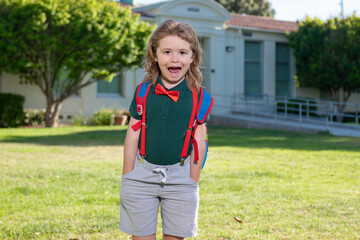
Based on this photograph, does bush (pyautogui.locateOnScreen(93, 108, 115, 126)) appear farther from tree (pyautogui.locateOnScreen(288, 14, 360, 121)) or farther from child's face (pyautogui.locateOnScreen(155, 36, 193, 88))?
child's face (pyautogui.locateOnScreen(155, 36, 193, 88))

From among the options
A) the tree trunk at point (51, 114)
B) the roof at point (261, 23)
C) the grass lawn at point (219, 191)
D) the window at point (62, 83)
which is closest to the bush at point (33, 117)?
the tree trunk at point (51, 114)

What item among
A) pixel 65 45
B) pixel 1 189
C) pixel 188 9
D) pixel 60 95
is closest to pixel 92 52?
pixel 65 45

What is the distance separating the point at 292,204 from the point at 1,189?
348cm

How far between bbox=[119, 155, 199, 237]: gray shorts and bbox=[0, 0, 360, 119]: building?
1571 centimetres

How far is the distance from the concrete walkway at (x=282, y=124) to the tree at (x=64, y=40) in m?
4.41

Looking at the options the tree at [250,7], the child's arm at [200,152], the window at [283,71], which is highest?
the tree at [250,7]

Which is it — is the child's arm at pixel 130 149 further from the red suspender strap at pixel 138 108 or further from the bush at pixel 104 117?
the bush at pixel 104 117

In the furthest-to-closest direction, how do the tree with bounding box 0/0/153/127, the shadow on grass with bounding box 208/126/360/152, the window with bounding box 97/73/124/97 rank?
the window with bounding box 97/73/124/97 → the tree with bounding box 0/0/153/127 → the shadow on grass with bounding box 208/126/360/152

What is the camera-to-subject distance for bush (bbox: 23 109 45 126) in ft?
58.2

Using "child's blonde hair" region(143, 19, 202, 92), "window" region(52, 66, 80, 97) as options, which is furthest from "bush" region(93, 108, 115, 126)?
"child's blonde hair" region(143, 19, 202, 92)

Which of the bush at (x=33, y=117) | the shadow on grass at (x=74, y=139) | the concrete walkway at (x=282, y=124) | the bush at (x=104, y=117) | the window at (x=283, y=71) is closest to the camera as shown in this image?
the shadow on grass at (x=74, y=139)

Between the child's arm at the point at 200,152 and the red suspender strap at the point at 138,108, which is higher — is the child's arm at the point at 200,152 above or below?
below

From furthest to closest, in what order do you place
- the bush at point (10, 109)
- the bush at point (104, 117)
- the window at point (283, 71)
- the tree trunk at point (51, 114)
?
the window at point (283, 71)
the bush at point (104, 117)
the tree trunk at point (51, 114)
the bush at point (10, 109)

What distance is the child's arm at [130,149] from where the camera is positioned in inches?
123
